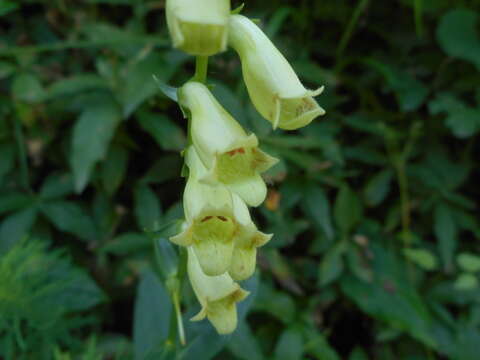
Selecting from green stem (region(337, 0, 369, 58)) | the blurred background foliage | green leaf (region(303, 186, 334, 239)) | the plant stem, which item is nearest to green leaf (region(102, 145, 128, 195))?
the blurred background foliage

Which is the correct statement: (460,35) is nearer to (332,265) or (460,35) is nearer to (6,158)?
(332,265)

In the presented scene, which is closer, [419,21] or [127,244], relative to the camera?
[127,244]

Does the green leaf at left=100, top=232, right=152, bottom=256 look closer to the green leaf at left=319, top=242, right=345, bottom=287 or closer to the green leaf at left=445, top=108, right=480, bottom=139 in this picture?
the green leaf at left=319, top=242, right=345, bottom=287

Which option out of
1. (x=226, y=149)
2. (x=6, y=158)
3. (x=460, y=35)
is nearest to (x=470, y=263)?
(x=460, y=35)

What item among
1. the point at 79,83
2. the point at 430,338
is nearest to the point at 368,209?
the point at 430,338

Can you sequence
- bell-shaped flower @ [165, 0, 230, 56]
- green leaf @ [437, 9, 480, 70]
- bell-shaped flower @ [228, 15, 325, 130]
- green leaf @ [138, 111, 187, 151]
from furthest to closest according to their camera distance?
green leaf @ [437, 9, 480, 70], green leaf @ [138, 111, 187, 151], bell-shaped flower @ [228, 15, 325, 130], bell-shaped flower @ [165, 0, 230, 56]

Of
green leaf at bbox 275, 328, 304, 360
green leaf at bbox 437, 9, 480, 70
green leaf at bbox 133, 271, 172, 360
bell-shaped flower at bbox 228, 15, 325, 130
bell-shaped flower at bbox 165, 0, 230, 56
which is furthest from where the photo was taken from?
green leaf at bbox 437, 9, 480, 70
